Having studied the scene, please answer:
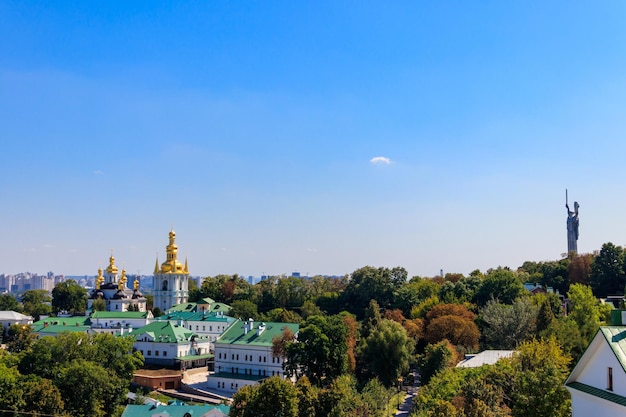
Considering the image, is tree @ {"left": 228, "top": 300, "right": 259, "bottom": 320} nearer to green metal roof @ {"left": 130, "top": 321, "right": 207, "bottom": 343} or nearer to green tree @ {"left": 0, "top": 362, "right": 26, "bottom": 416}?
green metal roof @ {"left": 130, "top": 321, "right": 207, "bottom": 343}

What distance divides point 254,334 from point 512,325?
22.4m

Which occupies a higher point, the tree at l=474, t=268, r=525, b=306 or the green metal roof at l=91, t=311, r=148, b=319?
the tree at l=474, t=268, r=525, b=306

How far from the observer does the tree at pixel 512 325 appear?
43.6m

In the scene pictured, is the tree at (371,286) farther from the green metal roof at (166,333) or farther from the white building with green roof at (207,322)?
the green metal roof at (166,333)

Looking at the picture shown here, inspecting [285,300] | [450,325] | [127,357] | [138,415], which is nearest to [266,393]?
[138,415]

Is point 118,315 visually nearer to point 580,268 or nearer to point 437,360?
point 437,360

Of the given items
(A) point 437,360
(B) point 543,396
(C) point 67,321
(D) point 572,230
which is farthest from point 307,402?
(D) point 572,230

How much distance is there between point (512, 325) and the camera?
44125mm

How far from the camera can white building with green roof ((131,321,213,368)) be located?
57.2 meters

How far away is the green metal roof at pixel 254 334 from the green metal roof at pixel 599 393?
41.0 meters

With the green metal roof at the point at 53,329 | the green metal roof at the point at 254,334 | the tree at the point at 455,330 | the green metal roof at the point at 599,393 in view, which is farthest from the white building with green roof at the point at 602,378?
the green metal roof at the point at 53,329

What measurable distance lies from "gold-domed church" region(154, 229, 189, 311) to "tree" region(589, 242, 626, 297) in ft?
171

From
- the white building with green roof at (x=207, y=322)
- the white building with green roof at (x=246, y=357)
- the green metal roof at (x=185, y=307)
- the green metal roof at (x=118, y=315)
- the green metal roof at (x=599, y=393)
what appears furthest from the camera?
the green metal roof at (x=185, y=307)

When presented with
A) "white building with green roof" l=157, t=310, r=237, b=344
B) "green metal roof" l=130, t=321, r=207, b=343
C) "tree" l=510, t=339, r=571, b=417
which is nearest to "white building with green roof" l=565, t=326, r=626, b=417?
"tree" l=510, t=339, r=571, b=417
